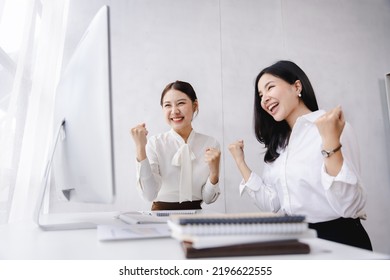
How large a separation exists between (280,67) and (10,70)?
1092mm

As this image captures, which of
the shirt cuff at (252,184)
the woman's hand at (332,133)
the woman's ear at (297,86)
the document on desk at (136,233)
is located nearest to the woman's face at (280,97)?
the woman's ear at (297,86)

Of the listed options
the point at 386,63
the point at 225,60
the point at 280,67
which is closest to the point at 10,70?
the point at 280,67

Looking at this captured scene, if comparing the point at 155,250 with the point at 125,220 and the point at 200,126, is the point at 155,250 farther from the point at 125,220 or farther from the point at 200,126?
the point at 200,126

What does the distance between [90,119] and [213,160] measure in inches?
32.6

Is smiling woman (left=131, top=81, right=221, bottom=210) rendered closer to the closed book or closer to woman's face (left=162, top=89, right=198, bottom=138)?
woman's face (left=162, top=89, right=198, bottom=138)

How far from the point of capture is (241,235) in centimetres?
42

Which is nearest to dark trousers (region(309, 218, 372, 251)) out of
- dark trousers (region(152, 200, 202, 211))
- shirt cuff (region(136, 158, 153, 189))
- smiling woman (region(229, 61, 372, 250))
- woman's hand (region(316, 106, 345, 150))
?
smiling woman (region(229, 61, 372, 250))

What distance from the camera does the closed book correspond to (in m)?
0.43

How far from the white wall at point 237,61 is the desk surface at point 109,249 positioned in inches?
61.7

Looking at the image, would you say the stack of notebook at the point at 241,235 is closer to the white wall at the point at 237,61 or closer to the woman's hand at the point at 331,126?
the woman's hand at the point at 331,126

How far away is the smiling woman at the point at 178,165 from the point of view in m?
1.53

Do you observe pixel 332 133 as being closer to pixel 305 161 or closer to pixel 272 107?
pixel 305 161

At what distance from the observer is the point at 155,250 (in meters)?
0.51

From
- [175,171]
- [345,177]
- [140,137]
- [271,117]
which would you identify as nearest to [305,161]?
[345,177]
